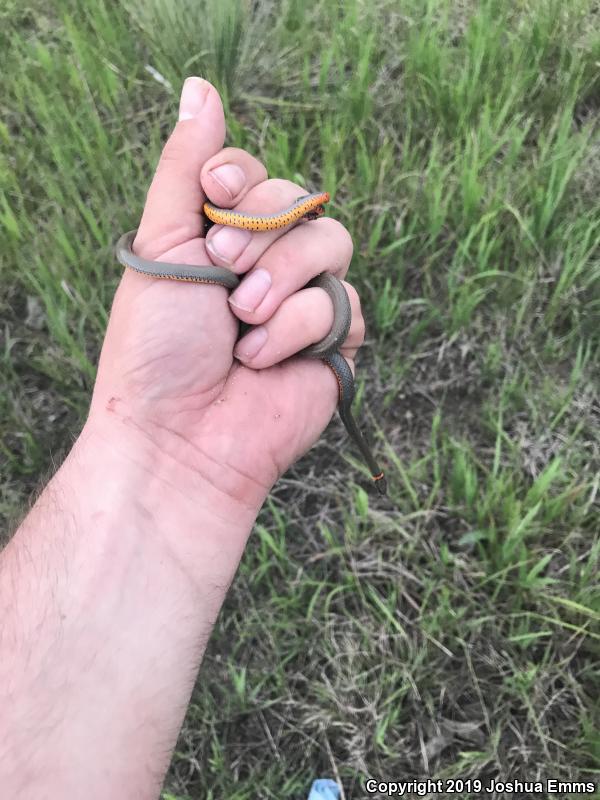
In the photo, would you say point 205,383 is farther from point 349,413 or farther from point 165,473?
point 349,413

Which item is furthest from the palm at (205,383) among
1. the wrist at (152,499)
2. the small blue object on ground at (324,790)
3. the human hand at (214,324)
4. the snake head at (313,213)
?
the small blue object on ground at (324,790)

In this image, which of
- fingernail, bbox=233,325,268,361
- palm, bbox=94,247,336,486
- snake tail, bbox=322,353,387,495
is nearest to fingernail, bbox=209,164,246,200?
palm, bbox=94,247,336,486

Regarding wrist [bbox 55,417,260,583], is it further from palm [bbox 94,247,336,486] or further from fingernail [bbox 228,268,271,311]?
fingernail [bbox 228,268,271,311]

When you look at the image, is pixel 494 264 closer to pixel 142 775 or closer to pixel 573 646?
pixel 573 646

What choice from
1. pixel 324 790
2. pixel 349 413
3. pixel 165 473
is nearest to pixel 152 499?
pixel 165 473

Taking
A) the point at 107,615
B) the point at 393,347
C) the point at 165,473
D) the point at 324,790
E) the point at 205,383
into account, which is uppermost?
the point at 205,383
